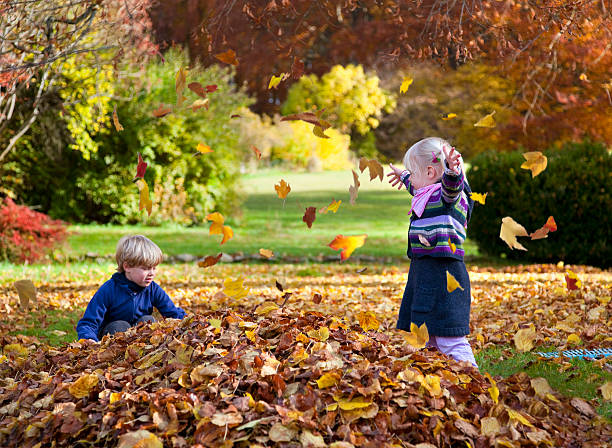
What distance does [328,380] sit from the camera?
102 inches

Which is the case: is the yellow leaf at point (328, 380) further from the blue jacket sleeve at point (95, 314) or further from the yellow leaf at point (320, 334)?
the blue jacket sleeve at point (95, 314)

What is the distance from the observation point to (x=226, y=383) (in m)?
2.59

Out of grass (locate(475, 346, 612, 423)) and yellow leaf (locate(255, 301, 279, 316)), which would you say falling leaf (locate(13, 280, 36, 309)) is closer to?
yellow leaf (locate(255, 301, 279, 316))

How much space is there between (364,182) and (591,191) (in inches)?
682

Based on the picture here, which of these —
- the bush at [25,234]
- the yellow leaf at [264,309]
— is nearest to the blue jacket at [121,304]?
the yellow leaf at [264,309]

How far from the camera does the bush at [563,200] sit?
340 inches

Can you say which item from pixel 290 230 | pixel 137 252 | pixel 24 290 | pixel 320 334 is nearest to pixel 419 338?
pixel 320 334

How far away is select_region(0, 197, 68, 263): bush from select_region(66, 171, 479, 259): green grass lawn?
361mm

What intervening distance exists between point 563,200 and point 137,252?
667cm

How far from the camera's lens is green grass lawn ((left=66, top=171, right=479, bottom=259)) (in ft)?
34.2

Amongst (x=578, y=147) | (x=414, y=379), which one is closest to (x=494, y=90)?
(x=578, y=147)

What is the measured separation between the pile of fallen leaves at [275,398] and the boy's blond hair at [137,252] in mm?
690

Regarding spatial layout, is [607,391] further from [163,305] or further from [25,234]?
[25,234]

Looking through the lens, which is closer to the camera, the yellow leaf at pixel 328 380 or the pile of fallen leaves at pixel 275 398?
the pile of fallen leaves at pixel 275 398
